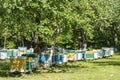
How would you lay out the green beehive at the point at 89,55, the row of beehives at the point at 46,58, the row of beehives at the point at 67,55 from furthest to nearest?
the green beehive at the point at 89,55 → the row of beehives at the point at 67,55 → the row of beehives at the point at 46,58

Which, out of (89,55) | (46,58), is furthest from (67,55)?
(46,58)

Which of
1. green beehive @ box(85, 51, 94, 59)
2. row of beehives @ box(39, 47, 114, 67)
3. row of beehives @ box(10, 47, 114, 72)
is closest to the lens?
row of beehives @ box(10, 47, 114, 72)

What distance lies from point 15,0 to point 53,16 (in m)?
2.60

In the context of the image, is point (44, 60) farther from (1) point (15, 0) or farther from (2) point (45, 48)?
(1) point (15, 0)

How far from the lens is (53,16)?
69.3ft

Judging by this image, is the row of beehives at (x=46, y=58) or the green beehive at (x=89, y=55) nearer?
the row of beehives at (x=46, y=58)

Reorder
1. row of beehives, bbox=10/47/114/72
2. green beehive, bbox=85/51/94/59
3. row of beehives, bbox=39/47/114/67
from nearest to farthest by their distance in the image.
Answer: row of beehives, bbox=10/47/114/72
row of beehives, bbox=39/47/114/67
green beehive, bbox=85/51/94/59

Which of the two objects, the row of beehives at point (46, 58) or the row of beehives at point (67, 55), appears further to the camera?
the row of beehives at point (67, 55)

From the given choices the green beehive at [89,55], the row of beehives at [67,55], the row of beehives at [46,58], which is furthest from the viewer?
the green beehive at [89,55]

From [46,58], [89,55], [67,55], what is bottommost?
[89,55]

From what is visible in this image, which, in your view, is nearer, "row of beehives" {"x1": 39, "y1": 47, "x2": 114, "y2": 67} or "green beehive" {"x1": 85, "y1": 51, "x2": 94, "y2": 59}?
"row of beehives" {"x1": 39, "y1": 47, "x2": 114, "y2": 67}

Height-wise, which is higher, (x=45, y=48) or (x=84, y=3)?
(x=84, y=3)

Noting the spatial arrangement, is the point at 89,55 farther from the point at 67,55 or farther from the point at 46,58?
the point at 46,58

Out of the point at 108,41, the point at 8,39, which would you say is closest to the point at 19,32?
the point at 8,39
